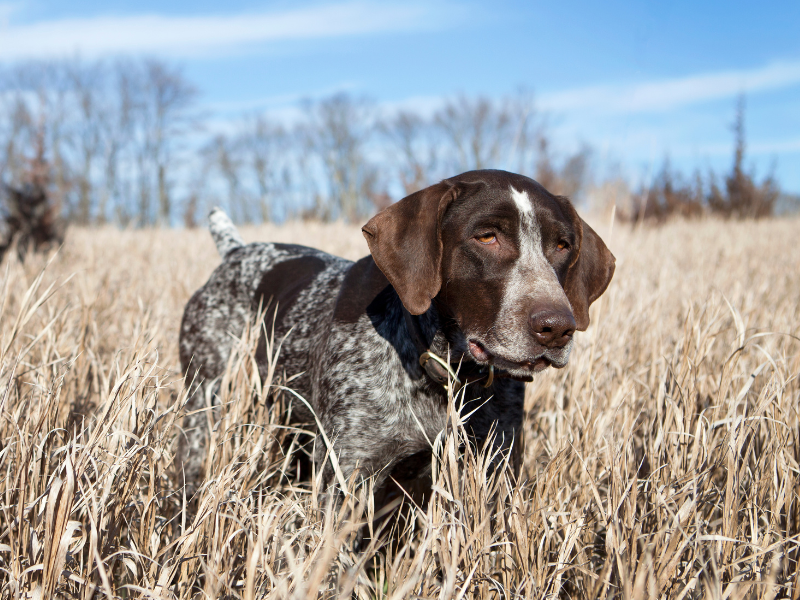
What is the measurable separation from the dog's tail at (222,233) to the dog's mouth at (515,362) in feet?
7.93

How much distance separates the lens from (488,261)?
221 centimetres

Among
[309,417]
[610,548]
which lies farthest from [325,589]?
[309,417]

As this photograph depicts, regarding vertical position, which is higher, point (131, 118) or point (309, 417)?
point (131, 118)

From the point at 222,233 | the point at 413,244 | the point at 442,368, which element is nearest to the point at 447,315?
the point at 442,368

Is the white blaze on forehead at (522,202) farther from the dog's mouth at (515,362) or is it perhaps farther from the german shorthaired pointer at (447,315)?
the dog's mouth at (515,362)

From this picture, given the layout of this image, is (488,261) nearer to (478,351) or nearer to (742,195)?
(478,351)

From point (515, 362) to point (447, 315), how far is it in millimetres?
375

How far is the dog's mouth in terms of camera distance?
2.09m

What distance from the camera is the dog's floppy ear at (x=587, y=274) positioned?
96.3 inches

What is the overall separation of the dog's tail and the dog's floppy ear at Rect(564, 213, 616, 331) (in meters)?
2.44

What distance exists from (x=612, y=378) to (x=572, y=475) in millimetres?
1003

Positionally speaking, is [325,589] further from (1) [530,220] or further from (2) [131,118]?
(2) [131,118]

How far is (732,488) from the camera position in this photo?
6.53 ft

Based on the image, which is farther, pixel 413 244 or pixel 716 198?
pixel 716 198
